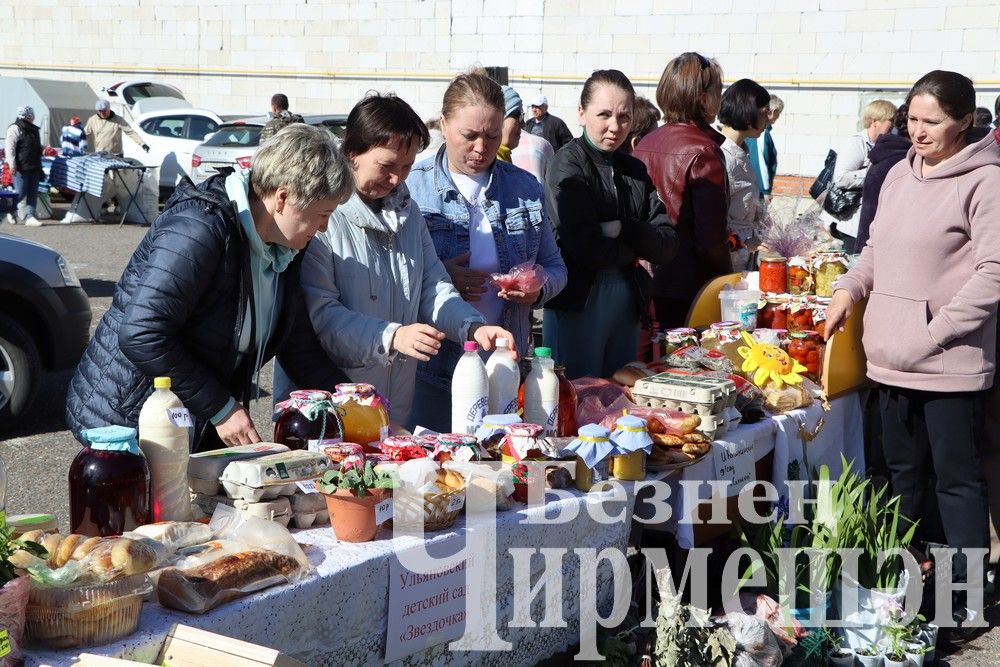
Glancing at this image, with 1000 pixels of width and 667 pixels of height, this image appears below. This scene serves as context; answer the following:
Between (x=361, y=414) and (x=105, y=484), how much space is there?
0.85m

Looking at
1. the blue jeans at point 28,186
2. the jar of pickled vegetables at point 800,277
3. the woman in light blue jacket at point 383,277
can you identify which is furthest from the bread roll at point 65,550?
the blue jeans at point 28,186

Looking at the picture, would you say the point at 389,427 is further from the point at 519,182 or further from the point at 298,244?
the point at 519,182

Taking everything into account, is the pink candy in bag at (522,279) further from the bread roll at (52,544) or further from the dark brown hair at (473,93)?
the bread roll at (52,544)

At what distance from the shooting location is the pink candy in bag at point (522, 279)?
3.81m

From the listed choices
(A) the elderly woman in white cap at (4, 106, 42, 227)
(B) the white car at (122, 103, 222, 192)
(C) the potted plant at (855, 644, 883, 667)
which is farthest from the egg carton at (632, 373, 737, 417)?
(B) the white car at (122, 103, 222, 192)

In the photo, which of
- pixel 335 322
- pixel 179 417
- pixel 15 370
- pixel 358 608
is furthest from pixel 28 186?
pixel 358 608

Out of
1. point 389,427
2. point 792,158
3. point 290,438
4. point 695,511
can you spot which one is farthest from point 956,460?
point 792,158

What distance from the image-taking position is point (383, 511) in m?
2.53

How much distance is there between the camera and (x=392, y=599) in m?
2.51

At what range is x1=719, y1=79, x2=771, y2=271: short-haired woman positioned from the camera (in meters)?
5.44

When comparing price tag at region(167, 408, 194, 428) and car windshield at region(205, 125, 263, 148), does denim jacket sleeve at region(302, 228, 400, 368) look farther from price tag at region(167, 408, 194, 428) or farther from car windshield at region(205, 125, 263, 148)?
car windshield at region(205, 125, 263, 148)

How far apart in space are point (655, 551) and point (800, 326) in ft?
5.18

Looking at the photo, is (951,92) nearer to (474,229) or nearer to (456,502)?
(474,229)

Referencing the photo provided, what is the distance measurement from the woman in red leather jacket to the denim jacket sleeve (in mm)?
2053
